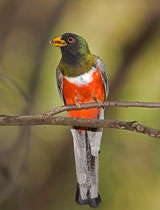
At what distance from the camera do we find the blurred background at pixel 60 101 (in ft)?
20.5

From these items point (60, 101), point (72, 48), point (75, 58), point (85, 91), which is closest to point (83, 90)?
point (85, 91)

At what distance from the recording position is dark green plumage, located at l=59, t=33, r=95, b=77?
4.43 meters

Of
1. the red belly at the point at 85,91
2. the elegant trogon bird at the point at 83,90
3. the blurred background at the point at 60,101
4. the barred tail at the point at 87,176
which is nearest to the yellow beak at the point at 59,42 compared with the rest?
the elegant trogon bird at the point at 83,90

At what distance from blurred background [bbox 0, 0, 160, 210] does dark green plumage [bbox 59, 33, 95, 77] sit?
5.26 ft

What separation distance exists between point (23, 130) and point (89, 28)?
7.49ft

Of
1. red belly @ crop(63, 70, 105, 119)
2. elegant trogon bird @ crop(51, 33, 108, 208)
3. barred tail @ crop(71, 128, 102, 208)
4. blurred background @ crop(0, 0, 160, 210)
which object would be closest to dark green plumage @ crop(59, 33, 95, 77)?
elegant trogon bird @ crop(51, 33, 108, 208)

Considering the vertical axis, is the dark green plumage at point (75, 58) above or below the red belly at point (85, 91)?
above

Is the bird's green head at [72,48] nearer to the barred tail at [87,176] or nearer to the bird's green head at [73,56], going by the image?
the bird's green head at [73,56]

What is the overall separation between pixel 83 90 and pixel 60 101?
80.4 inches

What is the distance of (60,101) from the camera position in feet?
21.0

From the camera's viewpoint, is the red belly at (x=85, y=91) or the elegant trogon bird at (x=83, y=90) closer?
the elegant trogon bird at (x=83, y=90)

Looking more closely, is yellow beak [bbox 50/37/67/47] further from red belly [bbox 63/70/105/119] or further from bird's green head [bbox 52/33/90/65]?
red belly [bbox 63/70/105/119]

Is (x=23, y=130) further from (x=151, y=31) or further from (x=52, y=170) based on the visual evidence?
(x=151, y=31)

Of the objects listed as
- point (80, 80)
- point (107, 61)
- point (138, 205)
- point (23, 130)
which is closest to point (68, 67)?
point (80, 80)
